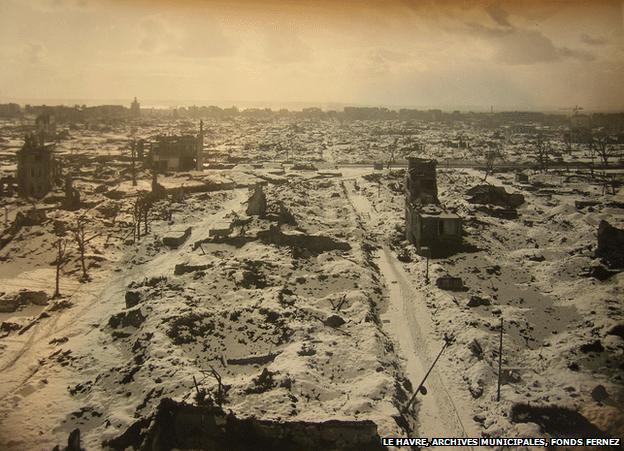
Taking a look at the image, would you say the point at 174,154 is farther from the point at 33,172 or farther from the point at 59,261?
the point at 59,261

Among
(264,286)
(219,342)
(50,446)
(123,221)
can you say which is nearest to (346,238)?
(264,286)

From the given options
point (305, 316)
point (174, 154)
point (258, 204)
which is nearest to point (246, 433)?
point (305, 316)

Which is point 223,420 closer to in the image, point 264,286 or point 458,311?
point 264,286

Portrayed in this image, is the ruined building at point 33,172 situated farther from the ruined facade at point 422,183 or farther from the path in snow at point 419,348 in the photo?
the ruined facade at point 422,183

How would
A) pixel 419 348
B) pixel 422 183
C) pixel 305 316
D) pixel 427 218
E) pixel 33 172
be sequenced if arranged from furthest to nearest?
1. pixel 33 172
2. pixel 422 183
3. pixel 427 218
4. pixel 305 316
5. pixel 419 348

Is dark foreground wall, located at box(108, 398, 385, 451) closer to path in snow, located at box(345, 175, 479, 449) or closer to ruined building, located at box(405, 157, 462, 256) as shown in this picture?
path in snow, located at box(345, 175, 479, 449)
